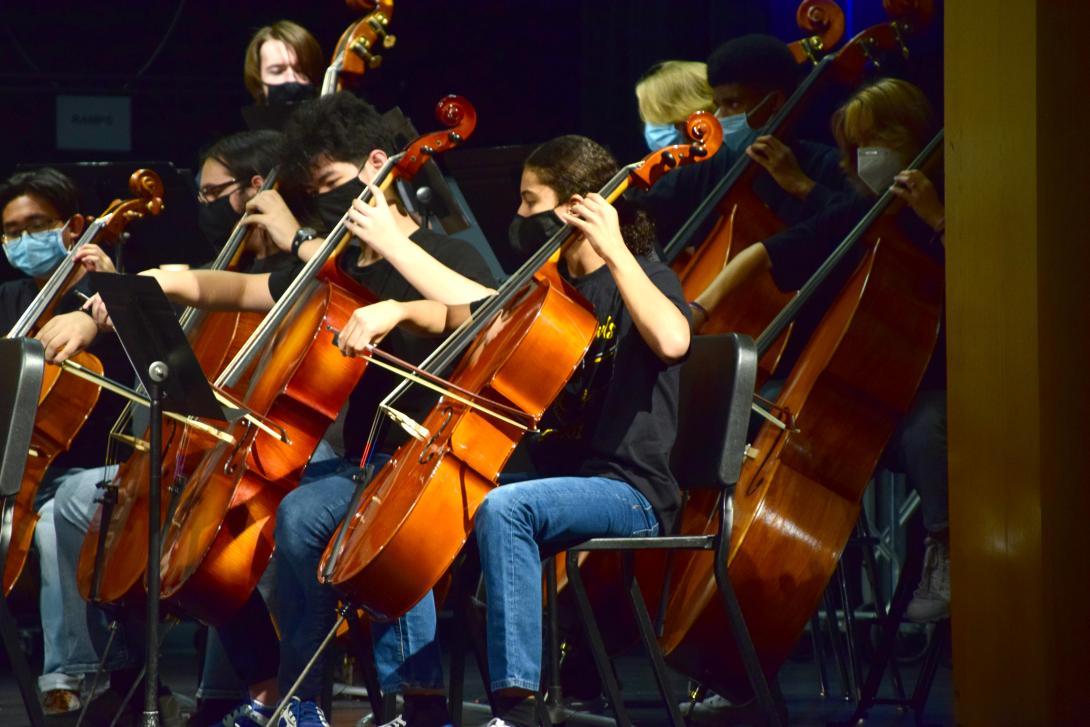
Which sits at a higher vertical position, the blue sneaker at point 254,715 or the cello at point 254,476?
the cello at point 254,476

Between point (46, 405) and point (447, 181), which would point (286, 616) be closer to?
point (46, 405)

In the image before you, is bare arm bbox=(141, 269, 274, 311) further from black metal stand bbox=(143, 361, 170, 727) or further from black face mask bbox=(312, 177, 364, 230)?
black metal stand bbox=(143, 361, 170, 727)

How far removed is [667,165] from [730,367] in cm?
37

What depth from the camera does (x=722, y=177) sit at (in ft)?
12.7

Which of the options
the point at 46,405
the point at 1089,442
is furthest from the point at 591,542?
the point at 46,405

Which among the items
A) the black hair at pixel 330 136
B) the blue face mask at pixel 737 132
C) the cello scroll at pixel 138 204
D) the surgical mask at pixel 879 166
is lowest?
the cello scroll at pixel 138 204

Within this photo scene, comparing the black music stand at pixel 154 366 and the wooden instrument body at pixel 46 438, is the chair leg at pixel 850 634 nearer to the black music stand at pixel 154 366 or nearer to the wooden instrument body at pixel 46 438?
the black music stand at pixel 154 366

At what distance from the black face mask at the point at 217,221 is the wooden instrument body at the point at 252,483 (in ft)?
3.92


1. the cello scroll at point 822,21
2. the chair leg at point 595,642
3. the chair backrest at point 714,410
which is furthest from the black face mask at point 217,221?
the chair leg at point 595,642

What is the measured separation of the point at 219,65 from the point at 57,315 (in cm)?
264

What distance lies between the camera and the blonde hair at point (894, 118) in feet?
11.1

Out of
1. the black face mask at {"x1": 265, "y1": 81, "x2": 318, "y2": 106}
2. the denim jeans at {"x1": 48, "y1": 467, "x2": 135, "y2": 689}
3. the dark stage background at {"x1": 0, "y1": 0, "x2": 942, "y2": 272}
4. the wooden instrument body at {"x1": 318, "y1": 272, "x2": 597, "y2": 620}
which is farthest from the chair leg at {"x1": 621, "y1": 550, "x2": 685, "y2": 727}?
the dark stage background at {"x1": 0, "y1": 0, "x2": 942, "y2": 272}

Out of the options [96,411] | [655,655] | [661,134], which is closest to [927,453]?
[655,655]

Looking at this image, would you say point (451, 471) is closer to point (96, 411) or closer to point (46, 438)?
point (46, 438)
